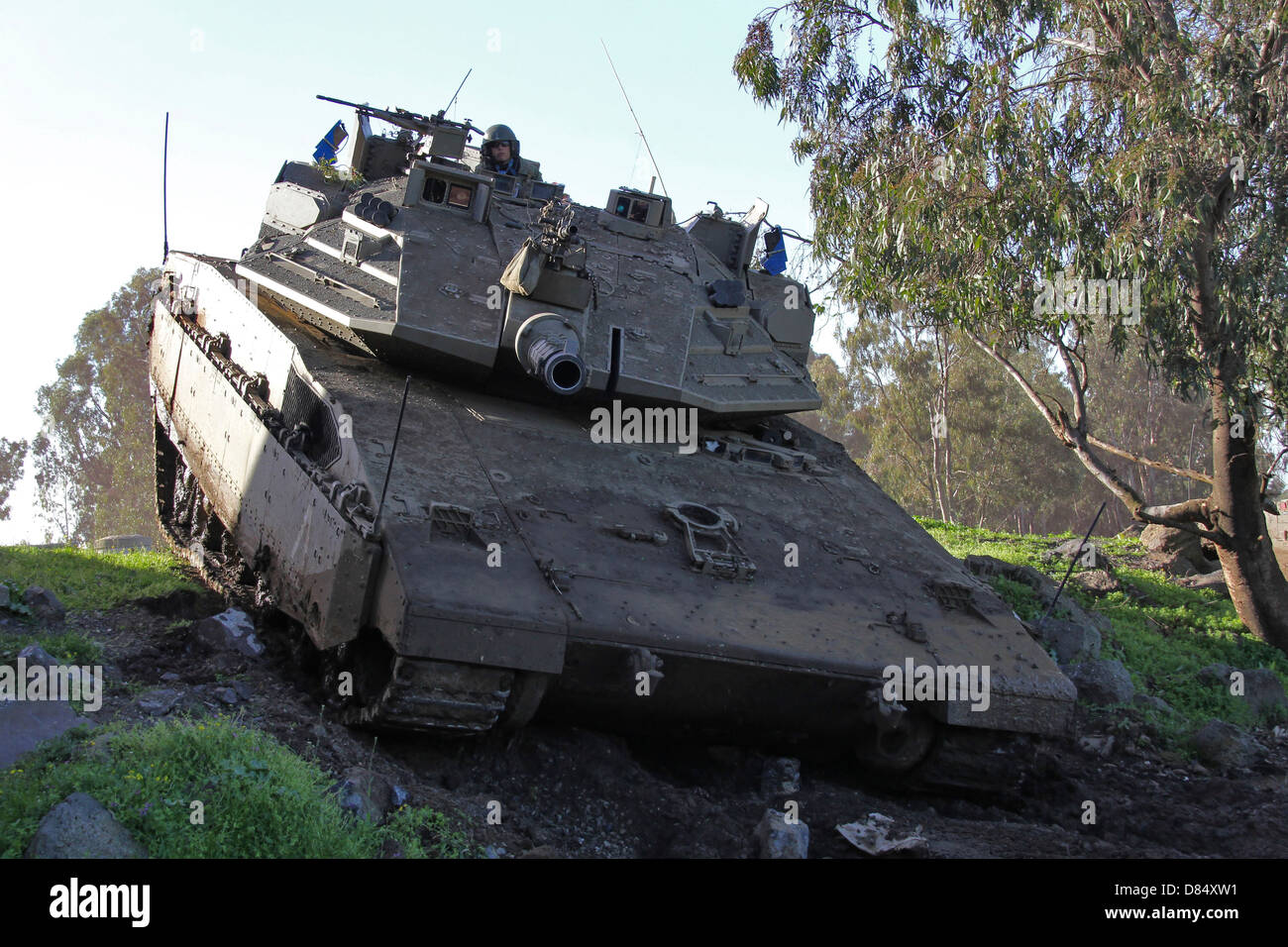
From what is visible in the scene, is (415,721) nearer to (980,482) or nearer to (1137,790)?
(1137,790)

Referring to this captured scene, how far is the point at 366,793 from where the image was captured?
5.22 metres

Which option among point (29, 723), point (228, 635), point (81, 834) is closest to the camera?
point (81, 834)

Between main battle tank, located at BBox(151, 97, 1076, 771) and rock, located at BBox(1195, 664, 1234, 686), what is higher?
main battle tank, located at BBox(151, 97, 1076, 771)

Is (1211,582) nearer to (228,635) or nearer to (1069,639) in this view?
(1069,639)

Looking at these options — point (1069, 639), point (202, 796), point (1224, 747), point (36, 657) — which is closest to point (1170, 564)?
point (1069, 639)

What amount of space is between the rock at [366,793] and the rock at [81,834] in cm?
92

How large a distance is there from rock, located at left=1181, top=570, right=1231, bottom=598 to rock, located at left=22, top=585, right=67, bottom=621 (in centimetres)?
1145

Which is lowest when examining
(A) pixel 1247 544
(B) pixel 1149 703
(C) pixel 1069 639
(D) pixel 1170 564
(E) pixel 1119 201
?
(B) pixel 1149 703

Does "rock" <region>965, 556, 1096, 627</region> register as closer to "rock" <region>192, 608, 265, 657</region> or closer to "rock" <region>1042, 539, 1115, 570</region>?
"rock" <region>1042, 539, 1115, 570</region>

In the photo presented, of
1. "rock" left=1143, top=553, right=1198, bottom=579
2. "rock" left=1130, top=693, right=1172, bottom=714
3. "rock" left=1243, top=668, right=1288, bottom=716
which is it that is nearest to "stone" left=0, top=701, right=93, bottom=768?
"rock" left=1130, top=693, right=1172, bottom=714

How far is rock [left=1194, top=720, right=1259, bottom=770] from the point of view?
28.2ft

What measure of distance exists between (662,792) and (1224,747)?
4.42m

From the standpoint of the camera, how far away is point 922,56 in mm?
12992
